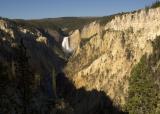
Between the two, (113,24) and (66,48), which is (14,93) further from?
(66,48)

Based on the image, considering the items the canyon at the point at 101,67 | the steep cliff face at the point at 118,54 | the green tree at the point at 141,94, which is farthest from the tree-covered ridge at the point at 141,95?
the steep cliff face at the point at 118,54

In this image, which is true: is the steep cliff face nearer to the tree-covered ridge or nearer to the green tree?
the tree-covered ridge

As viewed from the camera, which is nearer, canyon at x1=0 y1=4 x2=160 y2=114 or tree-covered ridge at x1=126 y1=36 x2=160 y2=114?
tree-covered ridge at x1=126 y1=36 x2=160 y2=114

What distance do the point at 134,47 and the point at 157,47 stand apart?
846cm

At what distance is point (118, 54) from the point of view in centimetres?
11200

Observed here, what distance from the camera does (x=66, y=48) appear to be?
197m

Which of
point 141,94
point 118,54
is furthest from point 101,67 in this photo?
point 141,94

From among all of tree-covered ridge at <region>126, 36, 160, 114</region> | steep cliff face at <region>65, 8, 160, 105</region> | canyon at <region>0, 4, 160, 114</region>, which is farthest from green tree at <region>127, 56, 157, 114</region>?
steep cliff face at <region>65, 8, 160, 105</region>

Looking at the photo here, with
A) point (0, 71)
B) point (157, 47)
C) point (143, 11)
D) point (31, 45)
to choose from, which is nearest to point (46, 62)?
point (31, 45)

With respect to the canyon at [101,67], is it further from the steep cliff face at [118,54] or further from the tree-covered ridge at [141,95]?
the tree-covered ridge at [141,95]

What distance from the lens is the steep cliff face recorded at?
104m

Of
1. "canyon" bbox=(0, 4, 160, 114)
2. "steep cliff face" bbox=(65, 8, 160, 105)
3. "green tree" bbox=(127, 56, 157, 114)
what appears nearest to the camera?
"green tree" bbox=(127, 56, 157, 114)

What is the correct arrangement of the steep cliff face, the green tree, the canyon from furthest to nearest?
the steep cliff face → the canyon → the green tree

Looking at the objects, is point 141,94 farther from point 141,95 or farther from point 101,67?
point 101,67
